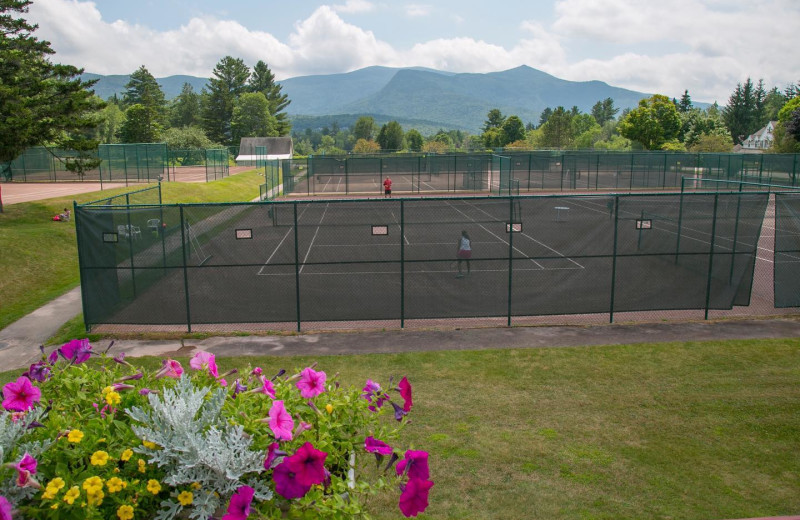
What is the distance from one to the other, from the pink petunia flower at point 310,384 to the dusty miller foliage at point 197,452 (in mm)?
517

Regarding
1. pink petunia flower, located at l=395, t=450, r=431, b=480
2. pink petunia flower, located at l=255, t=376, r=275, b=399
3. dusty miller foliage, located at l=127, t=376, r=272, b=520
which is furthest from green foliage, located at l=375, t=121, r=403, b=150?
pink petunia flower, located at l=395, t=450, r=431, b=480

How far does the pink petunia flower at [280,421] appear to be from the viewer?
3.79 meters

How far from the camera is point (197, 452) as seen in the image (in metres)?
3.68

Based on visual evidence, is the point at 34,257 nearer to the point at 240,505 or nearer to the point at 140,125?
the point at 240,505

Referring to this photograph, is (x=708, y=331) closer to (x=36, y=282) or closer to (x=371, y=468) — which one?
(x=371, y=468)

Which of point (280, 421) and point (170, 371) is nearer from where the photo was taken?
point (280, 421)

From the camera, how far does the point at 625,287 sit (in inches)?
572

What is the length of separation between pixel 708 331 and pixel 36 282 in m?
18.5

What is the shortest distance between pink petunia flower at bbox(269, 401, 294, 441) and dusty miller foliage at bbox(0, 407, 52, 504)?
1.25m

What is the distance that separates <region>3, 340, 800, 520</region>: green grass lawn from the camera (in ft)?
22.8

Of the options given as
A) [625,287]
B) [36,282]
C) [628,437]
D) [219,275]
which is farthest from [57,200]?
[628,437]

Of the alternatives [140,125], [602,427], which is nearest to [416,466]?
[602,427]

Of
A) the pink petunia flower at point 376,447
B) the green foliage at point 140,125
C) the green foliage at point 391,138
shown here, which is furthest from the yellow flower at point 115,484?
the green foliage at point 391,138

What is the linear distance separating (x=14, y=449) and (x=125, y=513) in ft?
2.60
